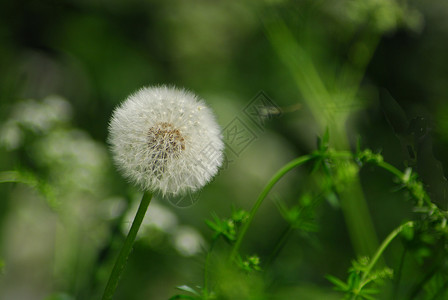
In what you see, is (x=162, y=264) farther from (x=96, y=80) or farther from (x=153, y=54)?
(x=153, y=54)

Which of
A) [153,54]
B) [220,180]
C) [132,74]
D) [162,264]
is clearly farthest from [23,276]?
[153,54]

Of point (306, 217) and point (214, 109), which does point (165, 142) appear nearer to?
point (306, 217)

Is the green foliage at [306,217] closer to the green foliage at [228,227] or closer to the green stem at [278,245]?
the green stem at [278,245]

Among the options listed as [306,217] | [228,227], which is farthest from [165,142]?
[306,217]

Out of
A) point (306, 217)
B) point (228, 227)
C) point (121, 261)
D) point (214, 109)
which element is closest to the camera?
point (121, 261)

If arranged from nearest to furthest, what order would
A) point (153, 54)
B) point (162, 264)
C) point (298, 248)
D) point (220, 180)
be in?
point (298, 248) < point (162, 264) < point (220, 180) < point (153, 54)

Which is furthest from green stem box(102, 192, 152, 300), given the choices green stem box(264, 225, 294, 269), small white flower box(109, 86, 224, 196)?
green stem box(264, 225, 294, 269)

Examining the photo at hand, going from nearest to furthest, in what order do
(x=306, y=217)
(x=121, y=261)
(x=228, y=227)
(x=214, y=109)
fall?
(x=121, y=261)
(x=228, y=227)
(x=306, y=217)
(x=214, y=109)

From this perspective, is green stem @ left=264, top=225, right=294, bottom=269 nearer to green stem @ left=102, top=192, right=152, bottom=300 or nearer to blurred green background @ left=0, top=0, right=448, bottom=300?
blurred green background @ left=0, top=0, right=448, bottom=300
